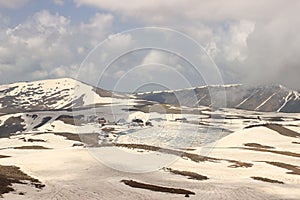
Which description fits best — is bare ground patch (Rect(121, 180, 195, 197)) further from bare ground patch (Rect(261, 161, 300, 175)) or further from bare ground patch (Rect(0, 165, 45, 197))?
bare ground patch (Rect(261, 161, 300, 175))

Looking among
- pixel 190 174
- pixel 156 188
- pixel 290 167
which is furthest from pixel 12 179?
pixel 290 167

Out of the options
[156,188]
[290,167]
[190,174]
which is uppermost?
[290,167]

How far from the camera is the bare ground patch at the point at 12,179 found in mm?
39375

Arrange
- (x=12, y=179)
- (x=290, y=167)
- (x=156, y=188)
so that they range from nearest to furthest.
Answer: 1. (x=12, y=179)
2. (x=156, y=188)
3. (x=290, y=167)

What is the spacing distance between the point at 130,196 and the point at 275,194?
696 inches

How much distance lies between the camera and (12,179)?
4409 centimetres

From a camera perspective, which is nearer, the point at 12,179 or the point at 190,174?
the point at 12,179

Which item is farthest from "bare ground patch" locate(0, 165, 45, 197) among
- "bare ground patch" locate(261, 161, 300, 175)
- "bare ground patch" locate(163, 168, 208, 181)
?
"bare ground patch" locate(261, 161, 300, 175)

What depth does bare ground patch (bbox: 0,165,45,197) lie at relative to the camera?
39375mm

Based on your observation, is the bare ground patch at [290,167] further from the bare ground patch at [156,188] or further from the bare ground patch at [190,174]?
the bare ground patch at [156,188]

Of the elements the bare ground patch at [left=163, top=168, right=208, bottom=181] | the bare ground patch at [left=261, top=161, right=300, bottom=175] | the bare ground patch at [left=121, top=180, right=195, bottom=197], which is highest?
the bare ground patch at [left=261, top=161, right=300, bottom=175]

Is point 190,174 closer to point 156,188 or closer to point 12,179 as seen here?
point 156,188

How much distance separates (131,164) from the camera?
62.0 metres

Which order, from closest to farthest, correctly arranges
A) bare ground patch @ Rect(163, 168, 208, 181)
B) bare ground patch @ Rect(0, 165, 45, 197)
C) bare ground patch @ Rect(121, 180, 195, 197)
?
bare ground patch @ Rect(0, 165, 45, 197) → bare ground patch @ Rect(121, 180, 195, 197) → bare ground patch @ Rect(163, 168, 208, 181)
